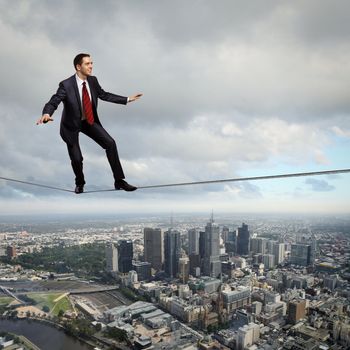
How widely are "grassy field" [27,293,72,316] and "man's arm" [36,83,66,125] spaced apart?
51.6ft

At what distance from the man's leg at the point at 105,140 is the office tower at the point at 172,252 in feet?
66.0

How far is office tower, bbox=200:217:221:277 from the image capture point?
67.3ft

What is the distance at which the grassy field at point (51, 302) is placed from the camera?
583 inches

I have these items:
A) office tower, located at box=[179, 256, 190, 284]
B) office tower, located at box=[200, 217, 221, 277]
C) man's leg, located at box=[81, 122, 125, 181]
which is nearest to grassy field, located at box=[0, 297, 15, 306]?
office tower, located at box=[179, 256, 190, 284]

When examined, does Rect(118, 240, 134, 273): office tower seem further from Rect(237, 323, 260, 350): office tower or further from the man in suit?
the man in suit

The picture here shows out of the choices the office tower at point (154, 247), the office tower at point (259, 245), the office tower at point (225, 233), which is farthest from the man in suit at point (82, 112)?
the office tower at point (225, 233)

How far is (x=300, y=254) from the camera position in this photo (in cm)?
2050

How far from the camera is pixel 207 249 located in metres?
21.6

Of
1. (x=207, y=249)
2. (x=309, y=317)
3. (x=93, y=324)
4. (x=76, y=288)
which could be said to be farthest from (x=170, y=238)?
(x=309, y=317)

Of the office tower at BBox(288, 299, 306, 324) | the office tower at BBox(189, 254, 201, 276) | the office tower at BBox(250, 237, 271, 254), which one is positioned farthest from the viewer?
the office tower at BBox(250, 237, 271, 254)

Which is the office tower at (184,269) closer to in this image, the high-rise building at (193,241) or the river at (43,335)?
the high-rise building at (193,241)

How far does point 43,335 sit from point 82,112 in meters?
14.3

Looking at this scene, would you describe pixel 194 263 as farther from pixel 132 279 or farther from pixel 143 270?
pixel 132 279

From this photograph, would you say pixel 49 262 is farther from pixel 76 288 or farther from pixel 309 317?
pixel 309 317
